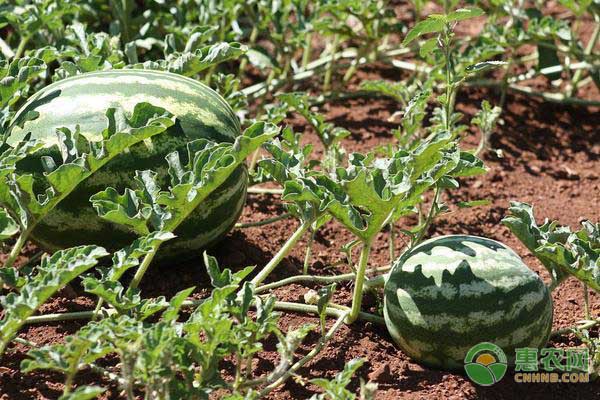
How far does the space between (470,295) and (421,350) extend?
258mm

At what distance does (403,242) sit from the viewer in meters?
3.80

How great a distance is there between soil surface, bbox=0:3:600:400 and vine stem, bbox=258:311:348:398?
63mm

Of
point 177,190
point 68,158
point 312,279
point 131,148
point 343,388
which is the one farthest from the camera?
point 312,279

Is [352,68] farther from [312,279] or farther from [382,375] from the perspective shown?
[382,375]

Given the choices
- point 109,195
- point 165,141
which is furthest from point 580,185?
point 109,195

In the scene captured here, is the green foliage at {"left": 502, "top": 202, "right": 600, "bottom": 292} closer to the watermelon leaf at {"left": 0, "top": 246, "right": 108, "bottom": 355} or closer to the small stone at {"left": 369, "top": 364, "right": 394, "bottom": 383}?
the small stone at {"left": 369, "top": 364, "right": 394, "bottom": 383}

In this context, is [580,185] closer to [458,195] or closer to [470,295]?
[458,195]

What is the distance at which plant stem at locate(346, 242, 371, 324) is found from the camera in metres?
2.85

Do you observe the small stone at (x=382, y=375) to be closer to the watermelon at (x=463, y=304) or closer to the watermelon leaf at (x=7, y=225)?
the watermelon at (x=463, y=304)

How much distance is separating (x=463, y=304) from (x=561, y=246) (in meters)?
0.35

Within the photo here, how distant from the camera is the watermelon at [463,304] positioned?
2.82 m

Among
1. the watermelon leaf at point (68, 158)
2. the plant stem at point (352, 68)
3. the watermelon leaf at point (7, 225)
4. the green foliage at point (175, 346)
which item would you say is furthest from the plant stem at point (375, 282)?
the plant stem at point (352, 68)

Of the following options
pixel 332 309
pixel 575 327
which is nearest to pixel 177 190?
pixel 332 309

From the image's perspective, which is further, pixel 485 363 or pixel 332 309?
pixel 332 309
